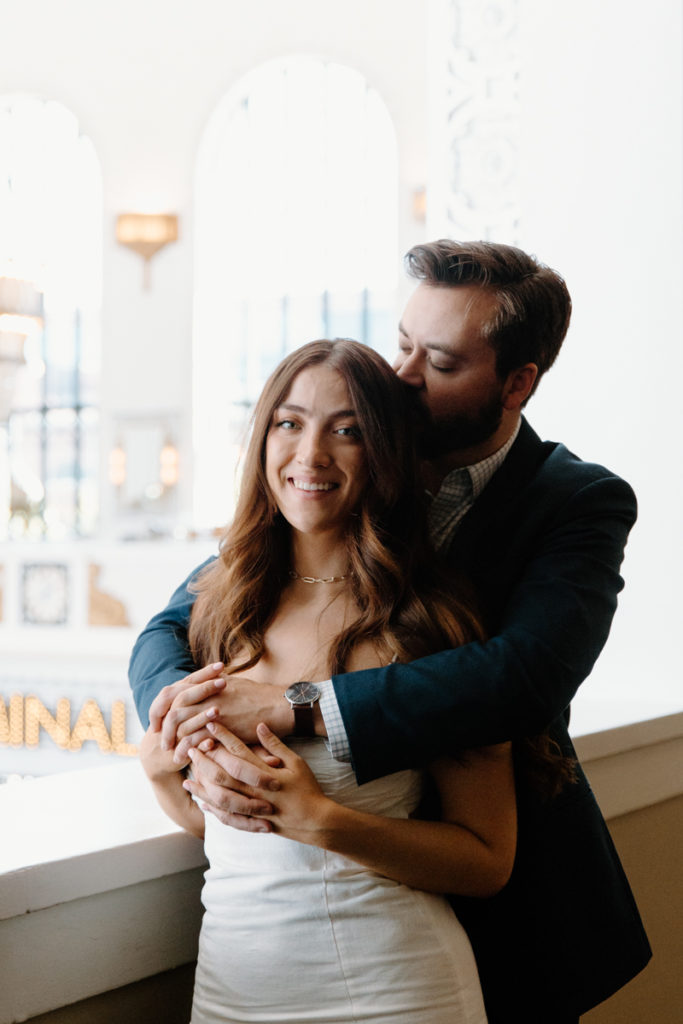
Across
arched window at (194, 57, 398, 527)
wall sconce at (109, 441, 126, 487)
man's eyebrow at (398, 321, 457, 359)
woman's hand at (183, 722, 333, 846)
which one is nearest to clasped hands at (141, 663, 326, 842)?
woman's hand at (183, 722, 333, 846)

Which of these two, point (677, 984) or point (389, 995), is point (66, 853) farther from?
point (677, 984)

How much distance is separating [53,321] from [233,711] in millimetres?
12988

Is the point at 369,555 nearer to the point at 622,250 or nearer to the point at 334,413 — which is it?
the point at 334,413

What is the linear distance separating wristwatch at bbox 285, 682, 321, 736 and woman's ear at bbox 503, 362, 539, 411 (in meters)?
0.65

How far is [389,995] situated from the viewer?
143 centimetres

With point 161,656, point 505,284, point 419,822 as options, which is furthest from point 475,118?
point 419,822

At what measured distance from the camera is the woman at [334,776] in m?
1.44

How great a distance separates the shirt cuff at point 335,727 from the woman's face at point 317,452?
0.27 m

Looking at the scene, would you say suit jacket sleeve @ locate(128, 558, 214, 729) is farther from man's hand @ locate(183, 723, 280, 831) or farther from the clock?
the clock

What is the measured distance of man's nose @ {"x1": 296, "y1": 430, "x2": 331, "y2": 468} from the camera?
5.12 feet

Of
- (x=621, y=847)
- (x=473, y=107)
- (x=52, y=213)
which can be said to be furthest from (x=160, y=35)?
(x=621, y=847)

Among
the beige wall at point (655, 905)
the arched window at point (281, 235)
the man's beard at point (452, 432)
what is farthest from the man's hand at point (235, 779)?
the arched window at point (281, 235)

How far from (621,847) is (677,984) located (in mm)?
490

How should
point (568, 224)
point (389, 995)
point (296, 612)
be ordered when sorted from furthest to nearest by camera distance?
point (568, 224) → point (296, 612) → point (389, 995)
